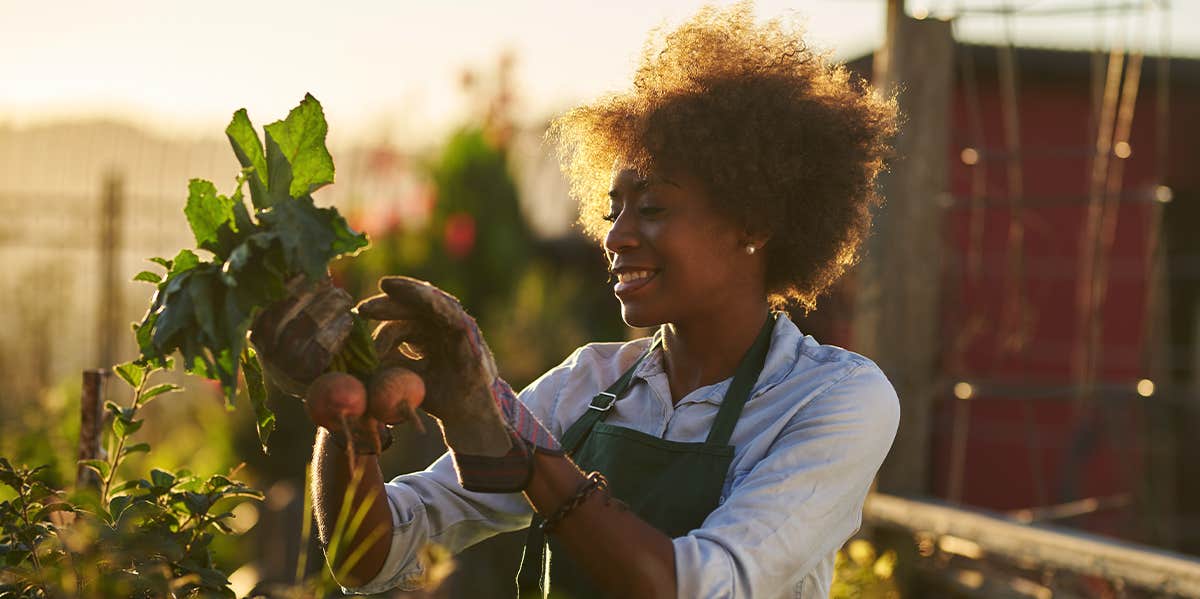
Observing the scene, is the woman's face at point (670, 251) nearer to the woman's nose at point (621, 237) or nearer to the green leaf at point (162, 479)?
the woman's nose at point (621, 237)

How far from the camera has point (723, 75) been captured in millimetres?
2584

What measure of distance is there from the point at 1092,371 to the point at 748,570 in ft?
10.4

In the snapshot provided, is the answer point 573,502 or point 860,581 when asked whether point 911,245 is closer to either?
point 860,581

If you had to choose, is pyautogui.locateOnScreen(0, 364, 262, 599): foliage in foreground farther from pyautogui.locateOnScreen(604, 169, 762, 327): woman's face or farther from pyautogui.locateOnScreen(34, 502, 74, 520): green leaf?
pyautogui.locateOnScreen(604, 169, 762, 327): woman's face

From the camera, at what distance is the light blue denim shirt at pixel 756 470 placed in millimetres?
2041

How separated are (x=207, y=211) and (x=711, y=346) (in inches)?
39.1

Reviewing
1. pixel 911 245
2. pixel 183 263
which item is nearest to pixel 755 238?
pixel 183 263

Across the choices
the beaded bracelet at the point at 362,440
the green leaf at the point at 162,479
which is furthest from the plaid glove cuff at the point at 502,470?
the green leaf at the point at 162,479

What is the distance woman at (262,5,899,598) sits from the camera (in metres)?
1.97

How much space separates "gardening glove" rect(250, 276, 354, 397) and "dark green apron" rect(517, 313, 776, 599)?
627 millimetres

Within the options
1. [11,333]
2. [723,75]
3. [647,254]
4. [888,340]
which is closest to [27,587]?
[647,254]

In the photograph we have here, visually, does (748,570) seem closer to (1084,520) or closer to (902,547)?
(902,547)

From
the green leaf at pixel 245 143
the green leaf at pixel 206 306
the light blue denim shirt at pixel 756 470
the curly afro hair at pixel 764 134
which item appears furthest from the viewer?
the curly afro hair at pixel 764 134

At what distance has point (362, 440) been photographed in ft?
6.67
